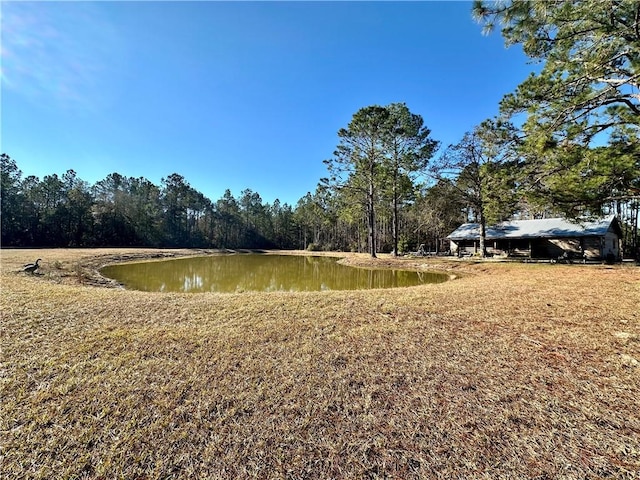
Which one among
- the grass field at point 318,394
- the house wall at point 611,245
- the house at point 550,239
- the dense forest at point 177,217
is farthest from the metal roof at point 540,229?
the grass field at point 318,394

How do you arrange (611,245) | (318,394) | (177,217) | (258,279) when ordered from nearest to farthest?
(318,394) < (258,279) < (611,245) < (177,217)

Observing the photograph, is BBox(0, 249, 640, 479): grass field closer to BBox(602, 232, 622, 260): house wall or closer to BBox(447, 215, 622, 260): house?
BBox(447, 215, 622, 260): house

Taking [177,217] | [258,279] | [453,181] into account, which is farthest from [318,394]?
[177,217]

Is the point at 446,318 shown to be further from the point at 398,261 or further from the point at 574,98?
the point at 398,261

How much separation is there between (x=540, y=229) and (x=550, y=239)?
3.09 ft

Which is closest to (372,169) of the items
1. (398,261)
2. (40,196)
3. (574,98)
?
(398,261)

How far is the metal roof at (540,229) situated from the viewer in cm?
1698

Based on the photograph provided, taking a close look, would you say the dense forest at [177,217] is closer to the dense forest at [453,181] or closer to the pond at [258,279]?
the dense forest at [453,181]

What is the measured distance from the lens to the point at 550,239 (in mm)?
18594

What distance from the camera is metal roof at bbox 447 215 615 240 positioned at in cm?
1698

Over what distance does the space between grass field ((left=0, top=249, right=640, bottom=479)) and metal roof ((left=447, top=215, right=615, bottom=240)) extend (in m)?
16.3

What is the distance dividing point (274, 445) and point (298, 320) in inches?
92.1

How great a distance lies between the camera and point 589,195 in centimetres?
796

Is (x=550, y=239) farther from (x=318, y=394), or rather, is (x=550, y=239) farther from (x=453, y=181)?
(x=318, y=394)
